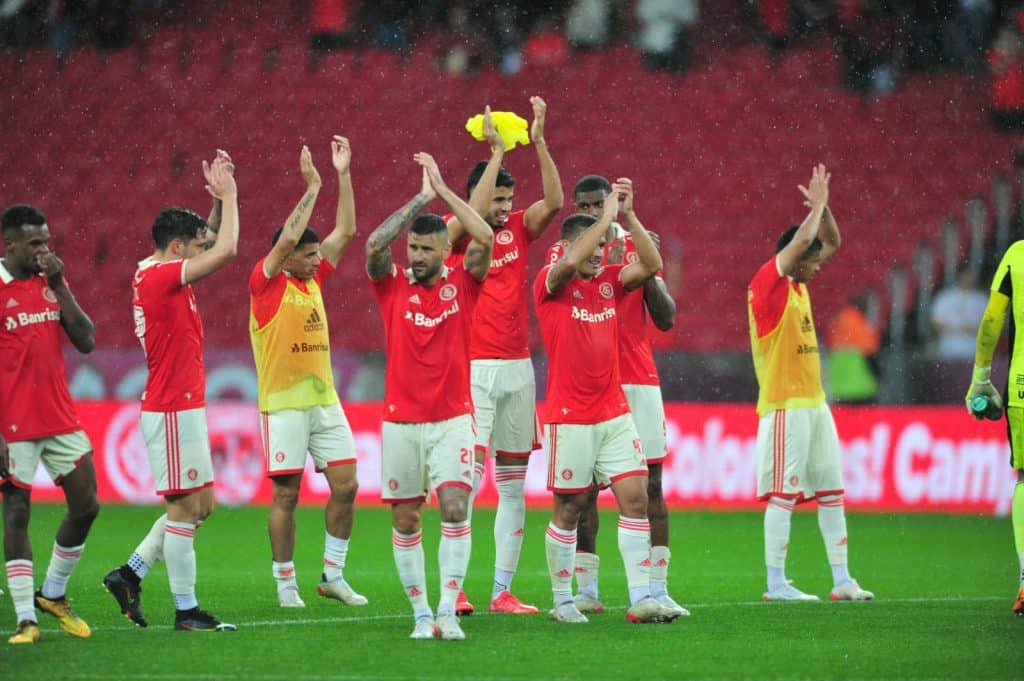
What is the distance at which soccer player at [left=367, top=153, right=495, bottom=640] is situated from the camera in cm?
855

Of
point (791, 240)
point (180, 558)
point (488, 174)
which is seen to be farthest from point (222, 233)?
point (791, 240)

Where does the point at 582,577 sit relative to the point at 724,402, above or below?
below

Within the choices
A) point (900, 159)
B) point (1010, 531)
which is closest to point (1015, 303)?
point (1010, 531)

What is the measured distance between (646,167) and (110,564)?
42.4ft

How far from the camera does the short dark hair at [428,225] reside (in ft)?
28.0

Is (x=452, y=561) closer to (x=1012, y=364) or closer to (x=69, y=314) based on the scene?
(x=69, y=314)

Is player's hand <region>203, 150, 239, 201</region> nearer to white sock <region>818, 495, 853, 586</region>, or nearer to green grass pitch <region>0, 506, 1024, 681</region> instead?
green grass pitch <region>0, 506, 1024, 681</region>

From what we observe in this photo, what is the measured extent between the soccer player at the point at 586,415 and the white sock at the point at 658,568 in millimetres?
649

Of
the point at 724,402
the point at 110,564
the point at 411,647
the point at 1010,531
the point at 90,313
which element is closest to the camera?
the point at 411,647

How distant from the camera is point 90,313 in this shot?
72.2 ft

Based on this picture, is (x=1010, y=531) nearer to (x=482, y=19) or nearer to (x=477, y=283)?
(x=477, y=283)

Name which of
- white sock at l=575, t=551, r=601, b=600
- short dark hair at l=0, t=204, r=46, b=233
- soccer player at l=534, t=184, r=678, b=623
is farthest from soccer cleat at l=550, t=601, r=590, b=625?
short dark hair at l=0, t=204, r=46, b=233

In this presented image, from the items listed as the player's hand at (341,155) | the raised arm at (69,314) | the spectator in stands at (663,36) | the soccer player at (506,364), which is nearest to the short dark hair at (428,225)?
the player's hand at (341,155)

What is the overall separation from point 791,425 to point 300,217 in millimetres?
3627
